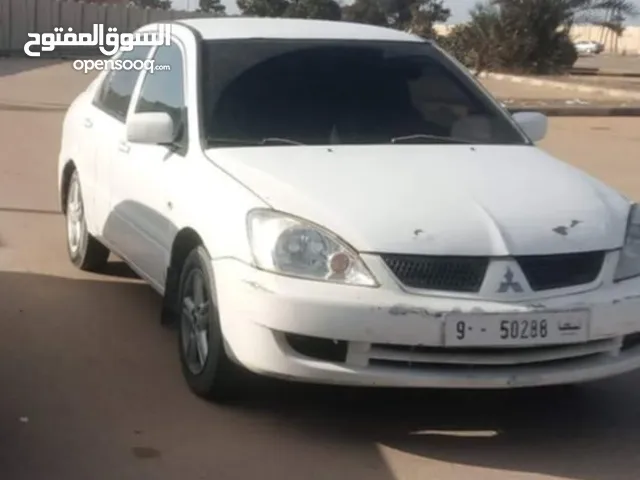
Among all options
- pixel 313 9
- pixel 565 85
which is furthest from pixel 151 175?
pixel 313 9

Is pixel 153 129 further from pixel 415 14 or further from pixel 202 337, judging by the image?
pixel 415 14

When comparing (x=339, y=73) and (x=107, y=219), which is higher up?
(x=339, y=73)

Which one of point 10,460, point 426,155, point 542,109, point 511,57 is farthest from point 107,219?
point 511,57

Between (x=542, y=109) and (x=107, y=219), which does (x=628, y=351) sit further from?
(x=542, y=109)

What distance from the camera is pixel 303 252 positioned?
193 inches

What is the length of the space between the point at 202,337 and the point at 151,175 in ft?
3.44

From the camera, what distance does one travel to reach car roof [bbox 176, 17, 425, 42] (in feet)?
21.4

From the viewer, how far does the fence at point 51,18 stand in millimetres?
44188

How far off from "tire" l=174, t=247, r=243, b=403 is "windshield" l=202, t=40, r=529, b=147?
663 millimetres

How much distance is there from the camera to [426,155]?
19.0ft

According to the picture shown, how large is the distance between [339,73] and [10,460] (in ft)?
8.47

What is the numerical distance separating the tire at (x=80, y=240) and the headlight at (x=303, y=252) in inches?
112

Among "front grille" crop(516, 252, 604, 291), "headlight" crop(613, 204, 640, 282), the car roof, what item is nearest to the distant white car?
the car roof

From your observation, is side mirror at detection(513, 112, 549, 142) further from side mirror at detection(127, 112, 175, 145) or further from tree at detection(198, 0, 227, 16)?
tree at detection(198, 0, 227, 16)
